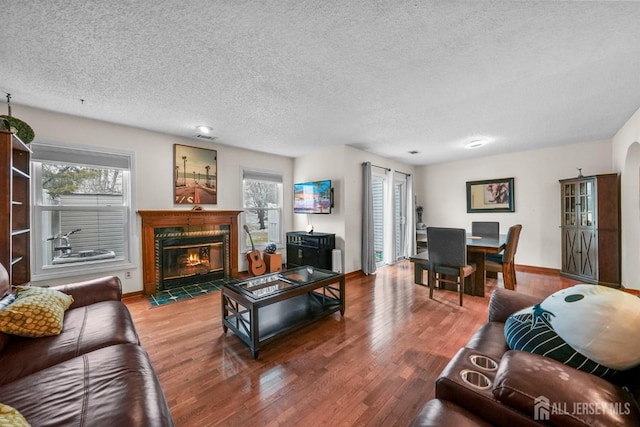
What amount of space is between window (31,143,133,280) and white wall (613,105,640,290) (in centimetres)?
688

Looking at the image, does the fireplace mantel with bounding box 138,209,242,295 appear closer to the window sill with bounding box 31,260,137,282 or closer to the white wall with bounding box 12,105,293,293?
the white wall with bounding box 12,105,293,293

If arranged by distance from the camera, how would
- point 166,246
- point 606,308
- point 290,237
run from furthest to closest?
point 290,237
point 166,246
point 606,308

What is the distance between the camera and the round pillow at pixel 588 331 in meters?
0.85

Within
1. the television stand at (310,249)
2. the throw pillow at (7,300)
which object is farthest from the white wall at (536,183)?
the throw pillow at (7,300)

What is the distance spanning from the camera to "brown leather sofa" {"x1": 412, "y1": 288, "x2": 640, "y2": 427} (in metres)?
0.72

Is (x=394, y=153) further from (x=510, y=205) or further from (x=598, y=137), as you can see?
(x=598, y=137)

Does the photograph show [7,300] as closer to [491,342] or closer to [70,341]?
[70,341]

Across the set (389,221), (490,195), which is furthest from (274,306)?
(490,195)

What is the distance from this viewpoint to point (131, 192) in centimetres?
340

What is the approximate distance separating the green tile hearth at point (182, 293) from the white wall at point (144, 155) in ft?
1.18

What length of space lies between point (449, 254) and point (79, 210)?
4.78 meters

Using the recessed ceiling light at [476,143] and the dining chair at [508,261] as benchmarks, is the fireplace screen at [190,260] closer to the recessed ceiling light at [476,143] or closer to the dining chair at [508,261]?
the dining chair at [508,261]

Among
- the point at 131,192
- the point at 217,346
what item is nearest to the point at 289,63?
the point at 217,346

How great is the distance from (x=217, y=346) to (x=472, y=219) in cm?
558
